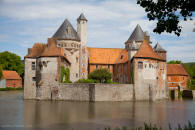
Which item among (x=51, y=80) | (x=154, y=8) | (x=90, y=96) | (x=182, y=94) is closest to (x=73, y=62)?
(x=51, y=80)

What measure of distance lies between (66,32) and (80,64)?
7232mm

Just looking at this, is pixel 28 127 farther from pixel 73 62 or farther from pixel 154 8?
pixel 73 62

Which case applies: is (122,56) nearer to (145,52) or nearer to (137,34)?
(137,34)

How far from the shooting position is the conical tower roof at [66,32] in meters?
44.1

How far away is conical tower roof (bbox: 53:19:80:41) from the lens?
145 feet

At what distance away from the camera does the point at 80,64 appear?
46344 millimetres

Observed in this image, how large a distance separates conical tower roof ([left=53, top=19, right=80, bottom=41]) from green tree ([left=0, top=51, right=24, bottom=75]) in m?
31.6

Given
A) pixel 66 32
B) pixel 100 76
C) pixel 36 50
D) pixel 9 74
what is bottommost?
pixel 100 76

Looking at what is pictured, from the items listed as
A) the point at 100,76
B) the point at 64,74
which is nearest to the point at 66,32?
the point at 64,74

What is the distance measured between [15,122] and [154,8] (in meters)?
13.2

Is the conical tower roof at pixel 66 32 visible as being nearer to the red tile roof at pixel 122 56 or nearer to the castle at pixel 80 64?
the castle at pixel 80 64

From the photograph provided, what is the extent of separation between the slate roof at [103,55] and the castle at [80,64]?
0.91ft

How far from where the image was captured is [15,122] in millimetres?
17203

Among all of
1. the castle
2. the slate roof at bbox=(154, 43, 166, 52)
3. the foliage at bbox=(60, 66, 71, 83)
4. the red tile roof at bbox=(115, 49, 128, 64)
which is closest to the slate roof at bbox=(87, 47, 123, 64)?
the castle
